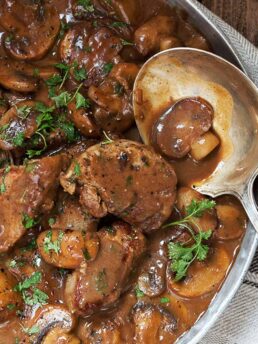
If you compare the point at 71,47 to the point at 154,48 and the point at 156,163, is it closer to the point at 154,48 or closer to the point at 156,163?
the point at 154,48

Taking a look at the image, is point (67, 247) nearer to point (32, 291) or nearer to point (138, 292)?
point (32, 291)

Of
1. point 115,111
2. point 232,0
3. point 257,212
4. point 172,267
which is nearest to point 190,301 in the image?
point 172,267

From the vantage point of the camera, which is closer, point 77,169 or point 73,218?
point 77,169

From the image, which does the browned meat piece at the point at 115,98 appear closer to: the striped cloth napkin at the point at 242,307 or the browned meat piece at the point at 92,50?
the browned meat piece at the point at 92,50

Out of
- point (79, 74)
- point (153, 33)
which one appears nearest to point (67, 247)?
point (79, 74)

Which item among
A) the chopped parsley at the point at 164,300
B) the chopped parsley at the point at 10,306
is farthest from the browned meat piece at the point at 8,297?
the chopped parsley at the point at 164,300

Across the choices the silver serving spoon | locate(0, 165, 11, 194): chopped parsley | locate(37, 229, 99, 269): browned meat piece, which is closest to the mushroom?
the silver serving spoon
